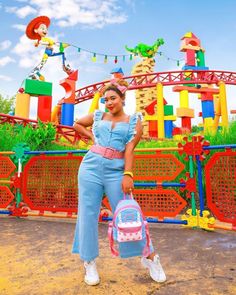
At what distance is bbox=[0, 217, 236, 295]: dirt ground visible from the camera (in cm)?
190

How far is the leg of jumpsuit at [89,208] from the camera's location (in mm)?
1995

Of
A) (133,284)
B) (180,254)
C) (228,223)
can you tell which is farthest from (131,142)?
(228,223)

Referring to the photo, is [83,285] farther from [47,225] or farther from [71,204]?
[71,204]

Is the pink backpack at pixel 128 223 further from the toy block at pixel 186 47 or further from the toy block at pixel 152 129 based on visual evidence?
the toy block at pixel 186 47

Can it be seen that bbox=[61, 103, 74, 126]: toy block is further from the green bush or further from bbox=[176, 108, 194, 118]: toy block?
the green bush

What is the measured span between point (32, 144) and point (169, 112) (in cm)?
1127

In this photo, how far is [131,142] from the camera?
2025 millimetres

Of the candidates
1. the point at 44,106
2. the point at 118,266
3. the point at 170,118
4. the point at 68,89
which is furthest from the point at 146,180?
the point at 68,89

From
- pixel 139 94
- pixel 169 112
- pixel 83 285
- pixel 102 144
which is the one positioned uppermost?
pixel 139 94

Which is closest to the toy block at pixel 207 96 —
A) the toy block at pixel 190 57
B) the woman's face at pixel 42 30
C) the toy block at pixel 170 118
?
the toy block at pixel 190 57

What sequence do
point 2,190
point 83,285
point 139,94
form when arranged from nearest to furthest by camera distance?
point 83,285 < point 2,190 < point 139,94

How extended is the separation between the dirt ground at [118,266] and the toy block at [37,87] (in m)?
11.1

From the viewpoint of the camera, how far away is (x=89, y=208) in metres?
2.01

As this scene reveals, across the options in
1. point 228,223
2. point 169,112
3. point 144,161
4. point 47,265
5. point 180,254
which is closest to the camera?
point 47,265
